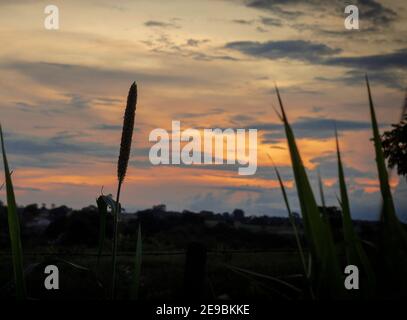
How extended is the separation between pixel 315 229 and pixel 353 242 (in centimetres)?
16

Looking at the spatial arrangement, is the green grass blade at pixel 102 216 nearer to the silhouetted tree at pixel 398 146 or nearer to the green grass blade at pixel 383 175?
the green grass blade at pixel 383 175

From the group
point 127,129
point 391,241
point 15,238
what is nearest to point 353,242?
point 391,241

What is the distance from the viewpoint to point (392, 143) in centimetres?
2373

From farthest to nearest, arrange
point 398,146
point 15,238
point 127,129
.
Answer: point 398,146 < point 127,129 < point 15,238

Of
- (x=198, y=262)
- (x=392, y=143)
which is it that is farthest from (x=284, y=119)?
(x=392, y=143)

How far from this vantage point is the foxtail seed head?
2771 mm

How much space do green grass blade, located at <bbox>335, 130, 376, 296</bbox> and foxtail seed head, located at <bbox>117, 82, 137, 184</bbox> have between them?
122 centimetres

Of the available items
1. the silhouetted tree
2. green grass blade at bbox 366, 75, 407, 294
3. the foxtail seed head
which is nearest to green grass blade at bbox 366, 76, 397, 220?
green grass blade at bbox 366, 75, 407, 294

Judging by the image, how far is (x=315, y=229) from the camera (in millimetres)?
1684

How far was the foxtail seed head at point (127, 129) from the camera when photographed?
277cm

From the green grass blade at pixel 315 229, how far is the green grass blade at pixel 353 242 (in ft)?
0.30

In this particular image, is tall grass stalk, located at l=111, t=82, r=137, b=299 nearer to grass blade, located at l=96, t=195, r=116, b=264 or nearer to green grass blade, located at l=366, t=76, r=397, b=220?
grass blade, located at l=96, t=195, r=116, b=264

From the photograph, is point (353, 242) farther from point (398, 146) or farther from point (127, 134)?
point (398, 146)
